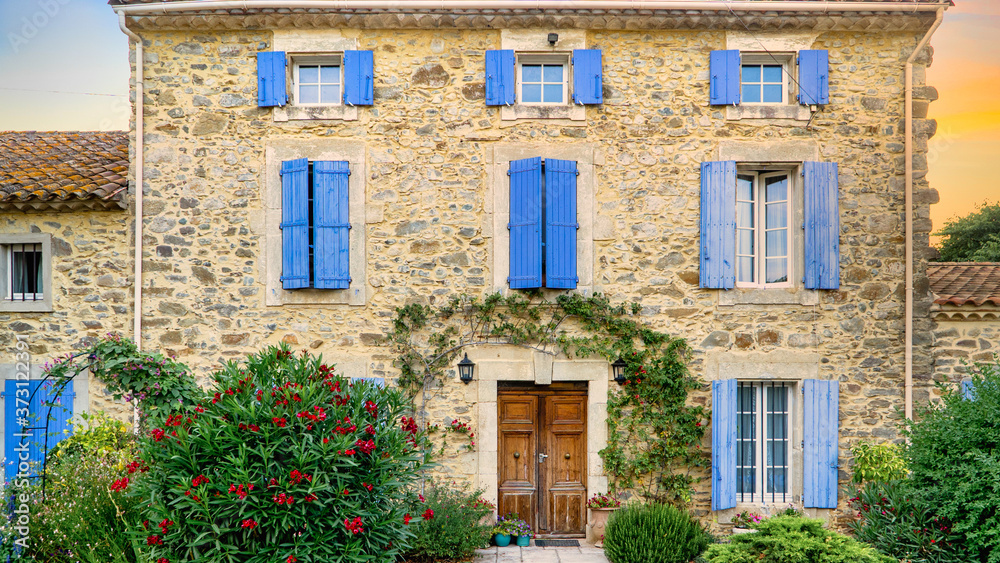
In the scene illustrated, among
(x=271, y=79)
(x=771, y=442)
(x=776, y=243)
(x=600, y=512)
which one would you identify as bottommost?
(x=600, y=512)

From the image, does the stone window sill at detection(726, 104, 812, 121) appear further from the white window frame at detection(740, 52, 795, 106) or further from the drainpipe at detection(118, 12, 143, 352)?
the drainpipe at detection(118, 12, 143, 352)

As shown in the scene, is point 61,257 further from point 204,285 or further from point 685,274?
point 685,274

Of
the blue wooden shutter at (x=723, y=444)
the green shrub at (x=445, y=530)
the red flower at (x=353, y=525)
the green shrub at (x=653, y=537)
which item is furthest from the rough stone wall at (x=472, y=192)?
the red flower at (x=353, y=525)

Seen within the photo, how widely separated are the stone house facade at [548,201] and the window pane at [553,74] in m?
0.17

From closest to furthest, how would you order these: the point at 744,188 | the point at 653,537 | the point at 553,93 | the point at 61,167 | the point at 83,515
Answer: the point at 83,515, the point at 653,537, the point at 553,93, the point at 744,188, the point at 61,167

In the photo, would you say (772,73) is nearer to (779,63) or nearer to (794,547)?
(779,63)

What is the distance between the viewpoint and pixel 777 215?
306 inches

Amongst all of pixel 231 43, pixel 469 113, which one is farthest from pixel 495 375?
pixel 231 43

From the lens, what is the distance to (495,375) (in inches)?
294

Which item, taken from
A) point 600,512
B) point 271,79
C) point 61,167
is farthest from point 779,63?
point 61,167

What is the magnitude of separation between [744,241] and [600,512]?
140 inches

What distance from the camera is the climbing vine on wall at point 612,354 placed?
7352 mm

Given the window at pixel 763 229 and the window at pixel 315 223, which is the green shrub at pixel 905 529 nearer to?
the window at pixel 763 229

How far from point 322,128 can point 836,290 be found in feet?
20.4
